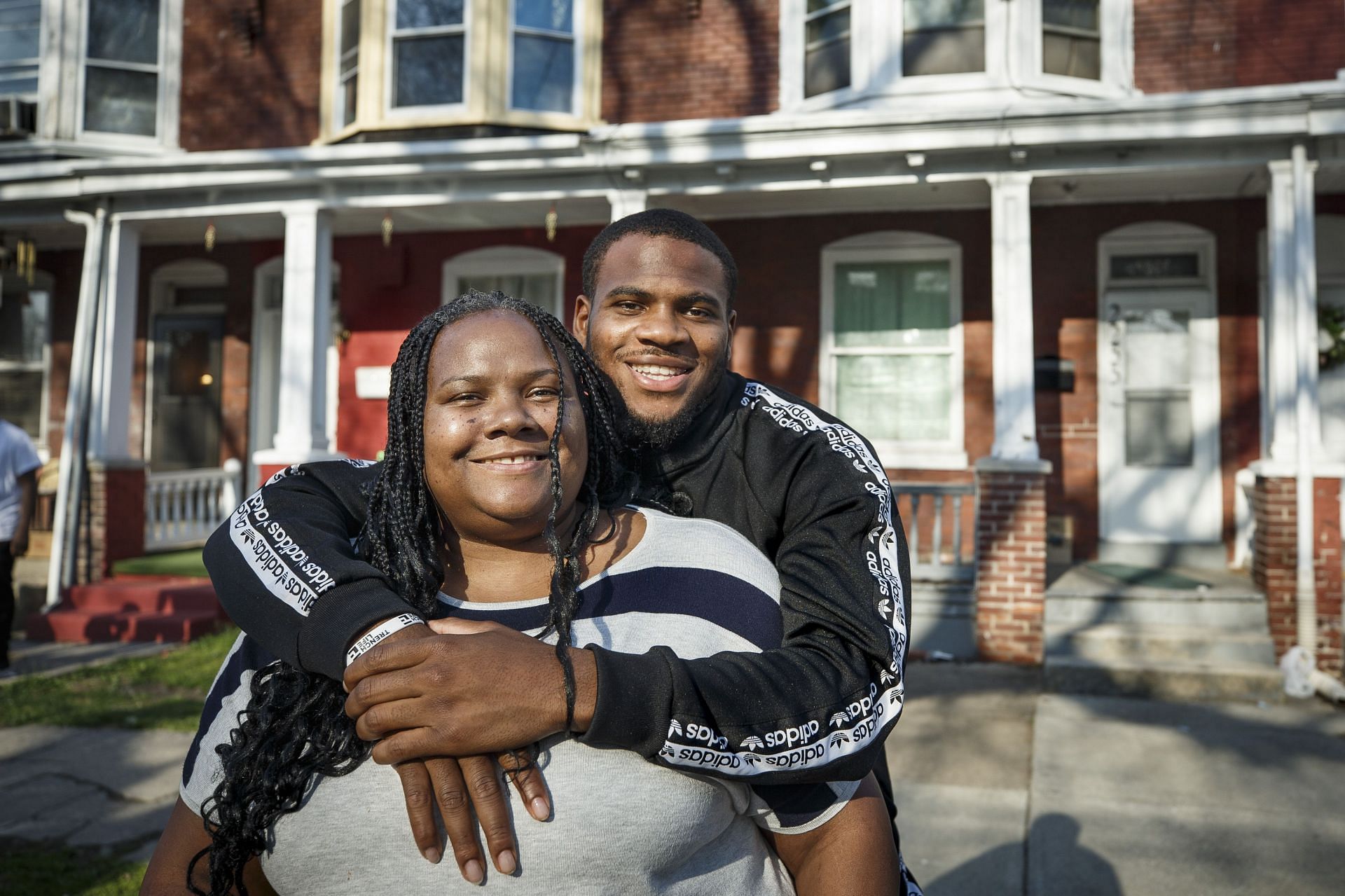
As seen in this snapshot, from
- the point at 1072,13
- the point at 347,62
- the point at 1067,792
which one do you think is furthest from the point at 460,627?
the point at 347,62

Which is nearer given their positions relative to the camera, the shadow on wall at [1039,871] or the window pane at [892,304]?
the shadow on wall at [1039,871]

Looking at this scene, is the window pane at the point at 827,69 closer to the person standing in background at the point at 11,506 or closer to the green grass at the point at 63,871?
the person standing in background at the point at 11,506

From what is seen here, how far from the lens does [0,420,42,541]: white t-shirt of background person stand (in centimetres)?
730

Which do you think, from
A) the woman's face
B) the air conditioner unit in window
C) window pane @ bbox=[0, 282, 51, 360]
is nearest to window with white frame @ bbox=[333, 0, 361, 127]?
the air conditioner unit in window

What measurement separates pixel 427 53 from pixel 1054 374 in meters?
6.57

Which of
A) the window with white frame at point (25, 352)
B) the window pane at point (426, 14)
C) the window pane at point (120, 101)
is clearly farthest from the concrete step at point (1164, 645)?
the window with white frame at point (25, 352)

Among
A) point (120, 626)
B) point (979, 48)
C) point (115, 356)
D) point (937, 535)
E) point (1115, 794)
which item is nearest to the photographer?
point (1115, 794)

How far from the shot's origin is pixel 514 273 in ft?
34.7

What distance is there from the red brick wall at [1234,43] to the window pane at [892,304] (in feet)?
7.95

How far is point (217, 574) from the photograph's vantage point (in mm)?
1647

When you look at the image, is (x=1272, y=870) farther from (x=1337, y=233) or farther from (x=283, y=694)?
(x=1337, y=233)

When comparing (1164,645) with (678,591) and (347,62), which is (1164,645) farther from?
(347,62)

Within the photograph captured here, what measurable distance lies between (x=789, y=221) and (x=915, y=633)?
13.2 feet

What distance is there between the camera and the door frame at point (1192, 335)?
888cm
